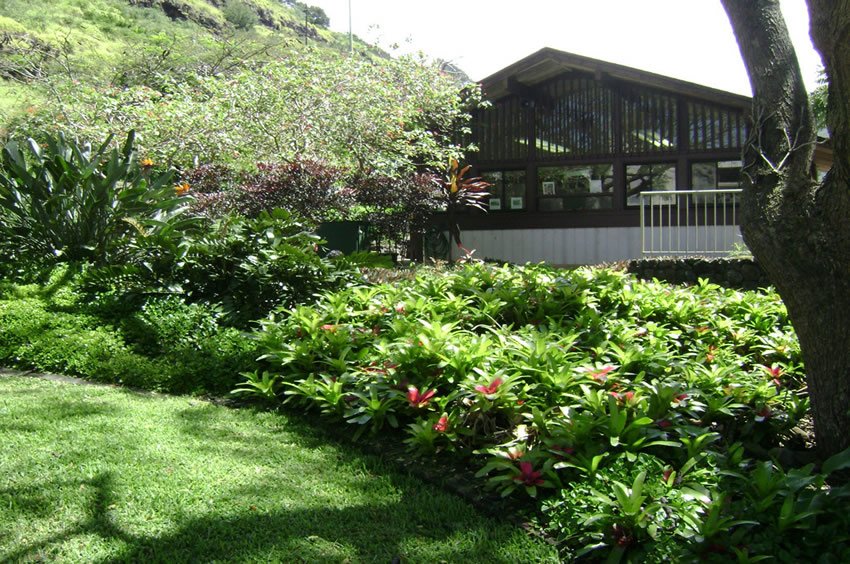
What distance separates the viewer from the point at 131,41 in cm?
3562

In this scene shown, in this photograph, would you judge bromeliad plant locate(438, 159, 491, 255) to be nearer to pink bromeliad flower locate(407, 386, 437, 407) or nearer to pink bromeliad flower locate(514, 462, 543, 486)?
pink bromeliad flower locate(407, 386, 437, 407)

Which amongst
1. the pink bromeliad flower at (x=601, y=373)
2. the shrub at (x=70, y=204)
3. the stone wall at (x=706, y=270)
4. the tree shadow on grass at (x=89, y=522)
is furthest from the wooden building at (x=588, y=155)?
the tree shadow on grass at (x=89, y=522)

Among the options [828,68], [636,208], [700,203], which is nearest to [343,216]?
[636,208]

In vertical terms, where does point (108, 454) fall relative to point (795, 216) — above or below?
below

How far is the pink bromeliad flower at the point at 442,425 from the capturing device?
3.75 meters

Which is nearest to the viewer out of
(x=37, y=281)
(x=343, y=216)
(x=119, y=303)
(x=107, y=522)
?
(x=107, y=522)

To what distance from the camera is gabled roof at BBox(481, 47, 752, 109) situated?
47.8ft

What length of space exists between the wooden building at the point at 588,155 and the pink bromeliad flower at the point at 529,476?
12878mm

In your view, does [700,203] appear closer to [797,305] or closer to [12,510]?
[797,305]

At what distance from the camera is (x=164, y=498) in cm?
322

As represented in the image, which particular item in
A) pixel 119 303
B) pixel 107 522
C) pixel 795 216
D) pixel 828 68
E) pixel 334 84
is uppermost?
pixel 334 84

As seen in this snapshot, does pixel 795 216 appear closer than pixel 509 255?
Yes

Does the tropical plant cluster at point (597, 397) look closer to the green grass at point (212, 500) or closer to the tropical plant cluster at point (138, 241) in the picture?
the green grass at point (212, 500)

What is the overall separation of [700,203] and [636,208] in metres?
1.37
